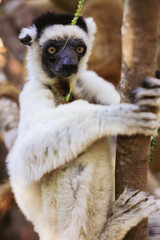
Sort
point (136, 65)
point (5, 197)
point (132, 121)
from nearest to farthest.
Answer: point (136, 65) → point (132, 121) → point (5, 197)

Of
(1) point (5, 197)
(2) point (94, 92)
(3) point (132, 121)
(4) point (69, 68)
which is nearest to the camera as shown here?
(3) point (132, 121)

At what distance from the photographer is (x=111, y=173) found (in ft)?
8.15

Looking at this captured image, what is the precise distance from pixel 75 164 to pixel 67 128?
0.33 meters

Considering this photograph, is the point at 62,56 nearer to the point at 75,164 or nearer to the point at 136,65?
the point at 75,164

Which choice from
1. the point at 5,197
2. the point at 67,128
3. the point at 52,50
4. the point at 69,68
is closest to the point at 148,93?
the point at 67,128

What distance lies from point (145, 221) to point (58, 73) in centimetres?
155

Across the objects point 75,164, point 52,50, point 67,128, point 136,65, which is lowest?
point 75,164

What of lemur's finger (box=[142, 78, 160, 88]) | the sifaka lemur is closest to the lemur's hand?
the sifaka lemur

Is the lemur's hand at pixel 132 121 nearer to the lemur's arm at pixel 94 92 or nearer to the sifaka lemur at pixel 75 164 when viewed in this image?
the sifaka lemur at pixel 75 164

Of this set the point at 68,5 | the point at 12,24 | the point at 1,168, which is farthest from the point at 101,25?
the point at 1,168

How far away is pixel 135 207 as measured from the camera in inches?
90.7

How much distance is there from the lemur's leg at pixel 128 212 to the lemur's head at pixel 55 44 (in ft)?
4.35

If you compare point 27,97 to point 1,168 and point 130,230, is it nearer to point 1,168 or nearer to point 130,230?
point 130,230

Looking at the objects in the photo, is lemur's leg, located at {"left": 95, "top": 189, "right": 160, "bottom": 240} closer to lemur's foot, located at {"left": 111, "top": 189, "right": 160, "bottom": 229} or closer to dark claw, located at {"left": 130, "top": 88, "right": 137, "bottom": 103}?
lemur's foot, located at {"left": 111, "top": 189, "right": 160, "bottom": 229}
